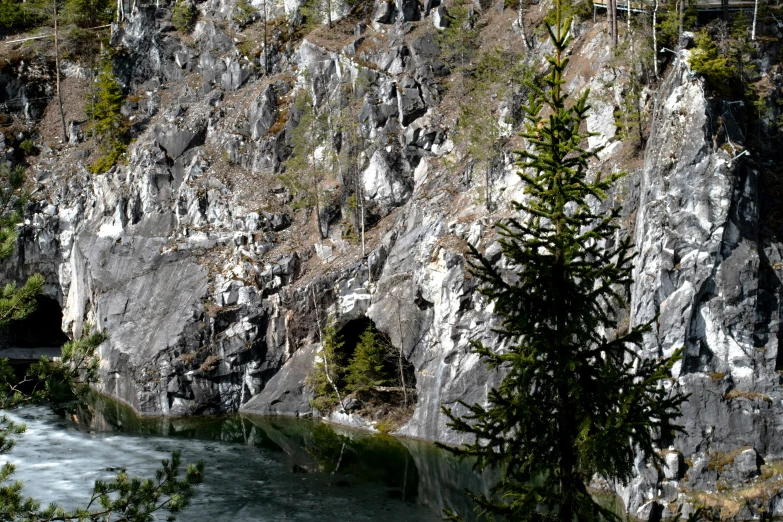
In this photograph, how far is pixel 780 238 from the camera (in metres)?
26.5

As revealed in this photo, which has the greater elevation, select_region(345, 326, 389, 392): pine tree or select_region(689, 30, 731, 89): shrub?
select_region(689, 30, 731, 89): shrub

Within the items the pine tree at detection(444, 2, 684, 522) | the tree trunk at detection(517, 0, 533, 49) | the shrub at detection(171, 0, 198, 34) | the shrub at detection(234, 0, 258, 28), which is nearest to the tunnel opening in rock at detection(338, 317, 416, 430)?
the tree trunk at detection(517, 0, 533, 49)

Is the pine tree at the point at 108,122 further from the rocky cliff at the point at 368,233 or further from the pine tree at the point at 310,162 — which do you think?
the pine tree at the point at 310,162

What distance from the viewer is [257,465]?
3209cm

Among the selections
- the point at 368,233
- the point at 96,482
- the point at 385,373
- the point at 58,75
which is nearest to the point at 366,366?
the point at 385,373

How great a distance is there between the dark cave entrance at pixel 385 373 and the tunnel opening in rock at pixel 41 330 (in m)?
32.6

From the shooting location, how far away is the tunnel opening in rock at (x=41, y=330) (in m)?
61.4

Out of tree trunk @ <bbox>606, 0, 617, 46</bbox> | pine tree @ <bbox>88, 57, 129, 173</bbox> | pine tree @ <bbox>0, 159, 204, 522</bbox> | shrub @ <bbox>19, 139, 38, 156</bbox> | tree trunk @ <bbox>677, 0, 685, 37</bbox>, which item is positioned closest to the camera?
pine tree @ <bbox>0, 159, 204, 522</bbox>

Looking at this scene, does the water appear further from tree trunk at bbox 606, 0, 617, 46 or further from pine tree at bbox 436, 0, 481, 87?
pine tree at bbox 436, 0, 481, 87

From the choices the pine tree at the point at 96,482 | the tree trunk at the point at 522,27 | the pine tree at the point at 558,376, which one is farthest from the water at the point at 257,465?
the tree trunk at the point at 522,27

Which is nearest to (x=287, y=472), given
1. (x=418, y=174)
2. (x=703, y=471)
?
(x=703, y=471)

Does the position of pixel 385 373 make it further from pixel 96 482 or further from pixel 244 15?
pixel 244 15

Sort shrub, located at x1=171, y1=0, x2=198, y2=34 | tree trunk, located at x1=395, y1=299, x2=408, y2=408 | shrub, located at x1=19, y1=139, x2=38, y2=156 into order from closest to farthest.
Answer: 1. tree trunk, located at x1=395, y1=299, x2=408, y2=408
2. shrub, located at x1=19, y1=139, x2=38, y2=156
3. shrub, located at x1=171, y1=0, x2=198, y2=34

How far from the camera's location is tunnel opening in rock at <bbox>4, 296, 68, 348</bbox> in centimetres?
6141
